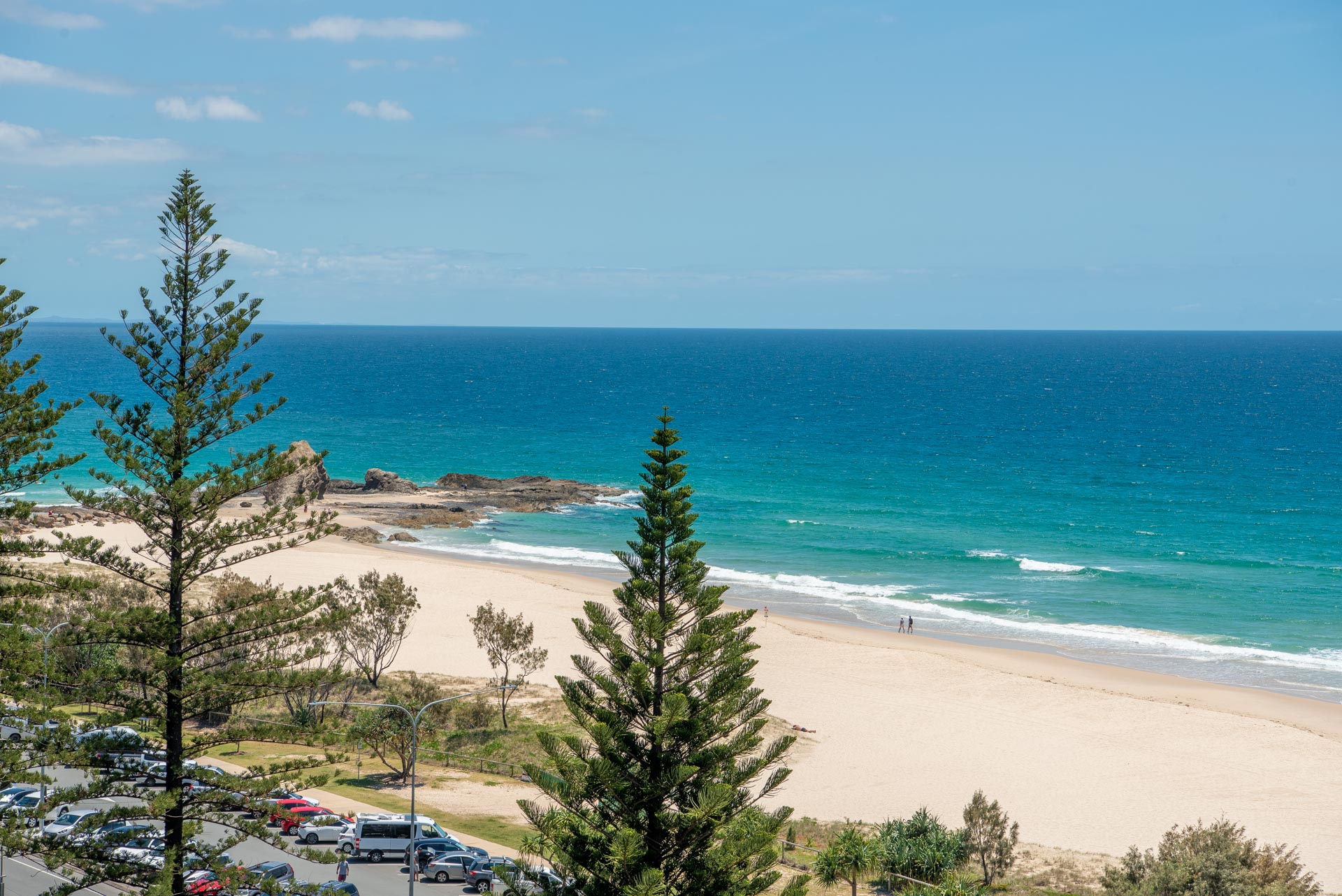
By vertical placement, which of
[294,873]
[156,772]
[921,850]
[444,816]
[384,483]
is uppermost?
[156,772]

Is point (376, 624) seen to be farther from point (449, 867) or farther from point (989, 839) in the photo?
point (989, 839)

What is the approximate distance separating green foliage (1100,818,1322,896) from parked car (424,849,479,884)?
12.6 metres

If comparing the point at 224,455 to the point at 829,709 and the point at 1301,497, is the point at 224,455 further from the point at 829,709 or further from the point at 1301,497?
the point at 1301,497

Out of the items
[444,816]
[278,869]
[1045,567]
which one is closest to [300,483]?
[1045,567]

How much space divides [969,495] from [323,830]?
6451 cm

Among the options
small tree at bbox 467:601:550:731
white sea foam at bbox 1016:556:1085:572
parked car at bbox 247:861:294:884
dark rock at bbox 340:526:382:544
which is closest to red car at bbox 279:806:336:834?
parked car at bbox 247:861:294:884

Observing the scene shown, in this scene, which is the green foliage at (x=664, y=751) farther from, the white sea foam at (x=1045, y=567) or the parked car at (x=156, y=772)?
the white sea foam at (x=1045, y=567)

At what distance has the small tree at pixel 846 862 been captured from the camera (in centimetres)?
2312

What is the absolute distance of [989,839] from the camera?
25406mm

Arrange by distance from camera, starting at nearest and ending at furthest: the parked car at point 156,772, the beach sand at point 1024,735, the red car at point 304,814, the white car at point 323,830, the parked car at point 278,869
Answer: the parked car at point 156,772, the parked car at point 278,869, the white car at point 323,830, the red car at point 304,814, the beach sand at point 1024,735

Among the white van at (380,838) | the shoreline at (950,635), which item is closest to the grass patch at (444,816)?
the white van at (380,838)

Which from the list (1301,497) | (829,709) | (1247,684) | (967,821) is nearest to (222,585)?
(829,709)

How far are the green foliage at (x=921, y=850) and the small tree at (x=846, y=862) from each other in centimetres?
59

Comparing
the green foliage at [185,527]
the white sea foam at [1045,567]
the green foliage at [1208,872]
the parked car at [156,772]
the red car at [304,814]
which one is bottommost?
the red car at [304,814]
